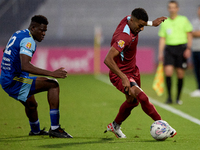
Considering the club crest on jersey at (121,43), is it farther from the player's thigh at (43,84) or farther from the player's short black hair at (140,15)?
the player's thigh at (43,84)

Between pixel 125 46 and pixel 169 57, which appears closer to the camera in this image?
pixel 125 46

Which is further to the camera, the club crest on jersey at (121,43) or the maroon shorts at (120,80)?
the maroon shorts at (120,80)

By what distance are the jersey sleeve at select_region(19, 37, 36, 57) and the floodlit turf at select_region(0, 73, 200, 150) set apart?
1.19 metres

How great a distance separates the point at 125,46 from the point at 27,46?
1.29 m

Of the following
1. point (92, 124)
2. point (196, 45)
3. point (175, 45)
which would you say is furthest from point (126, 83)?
point (196, 45)

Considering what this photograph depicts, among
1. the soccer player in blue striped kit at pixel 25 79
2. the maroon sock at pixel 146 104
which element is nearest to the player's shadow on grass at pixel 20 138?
the soccer player in blue striped kit at pixel 25 79

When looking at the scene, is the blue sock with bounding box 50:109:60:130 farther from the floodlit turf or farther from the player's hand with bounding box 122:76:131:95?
the player's hand with bounding box 122:76:131:95

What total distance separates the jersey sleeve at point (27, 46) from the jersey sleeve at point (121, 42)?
3.61 feet

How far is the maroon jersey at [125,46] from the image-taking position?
502 cm

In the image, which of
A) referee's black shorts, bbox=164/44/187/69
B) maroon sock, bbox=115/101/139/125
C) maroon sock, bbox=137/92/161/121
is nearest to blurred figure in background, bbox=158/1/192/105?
referee's black shorts, bbox=164/44/187/69

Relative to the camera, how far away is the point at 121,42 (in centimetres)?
499

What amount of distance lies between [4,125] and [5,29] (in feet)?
44.3

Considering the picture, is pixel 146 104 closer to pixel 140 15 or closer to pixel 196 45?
pixel 140 15

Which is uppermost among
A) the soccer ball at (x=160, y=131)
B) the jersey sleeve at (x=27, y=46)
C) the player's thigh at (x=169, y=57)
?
the jersey sleeve at (x=27, y=46)
